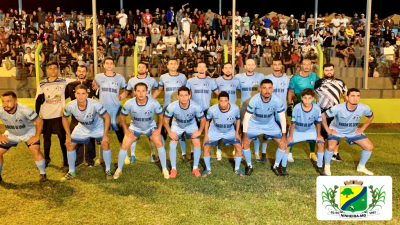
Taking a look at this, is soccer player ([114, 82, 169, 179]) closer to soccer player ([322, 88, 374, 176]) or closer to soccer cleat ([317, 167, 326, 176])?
soccer cleat ([317, 167, 326, 176])

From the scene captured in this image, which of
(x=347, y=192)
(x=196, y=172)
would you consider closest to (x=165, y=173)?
(x=196, y=172)

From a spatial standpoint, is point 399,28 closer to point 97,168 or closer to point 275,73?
point 275,73

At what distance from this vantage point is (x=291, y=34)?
14.5m

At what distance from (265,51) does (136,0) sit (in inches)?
453

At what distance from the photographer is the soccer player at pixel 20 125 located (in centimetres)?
580

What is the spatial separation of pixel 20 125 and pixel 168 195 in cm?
260

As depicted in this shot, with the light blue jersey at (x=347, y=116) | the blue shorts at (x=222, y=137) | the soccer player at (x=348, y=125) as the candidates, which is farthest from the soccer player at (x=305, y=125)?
the blue shorts at (x=222, y=137)

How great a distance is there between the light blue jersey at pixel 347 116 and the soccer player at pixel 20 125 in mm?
4709

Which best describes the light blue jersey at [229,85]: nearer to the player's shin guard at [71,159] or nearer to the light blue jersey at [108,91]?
the light blue jersey at [108,91]

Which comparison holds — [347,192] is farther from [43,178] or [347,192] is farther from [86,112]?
[43,178]

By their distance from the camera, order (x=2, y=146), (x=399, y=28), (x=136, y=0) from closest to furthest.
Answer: (x=2, y=146) < (x=399, y=28) < (x=136, y=0)

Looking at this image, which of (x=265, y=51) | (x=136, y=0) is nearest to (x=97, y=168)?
(x=265, y=51)

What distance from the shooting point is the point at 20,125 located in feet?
19.3

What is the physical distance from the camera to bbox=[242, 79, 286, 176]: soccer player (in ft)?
20.4
